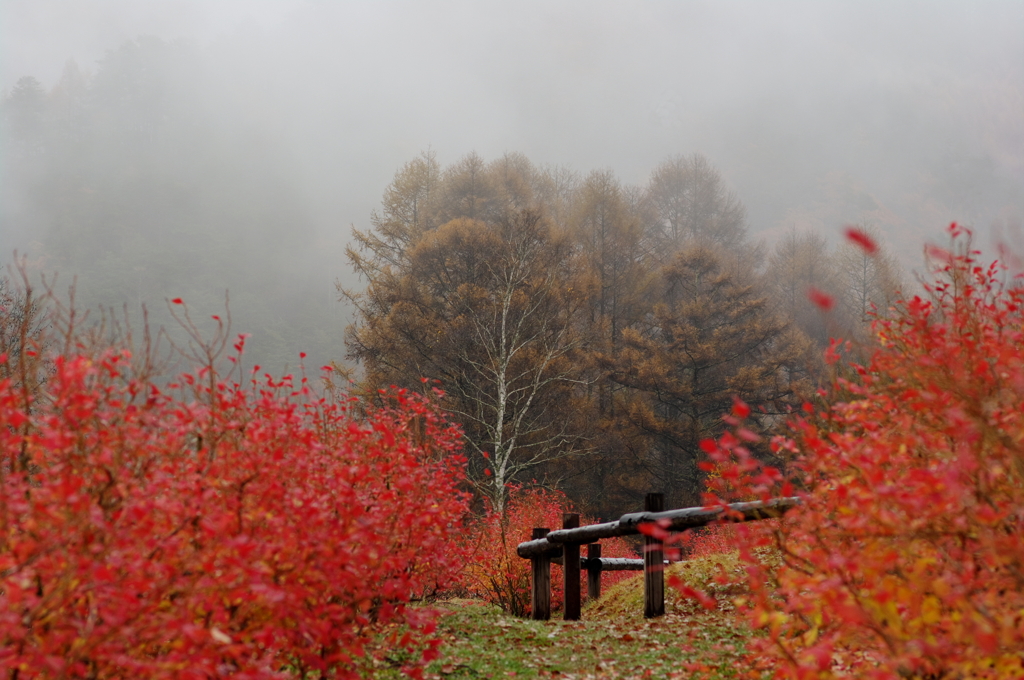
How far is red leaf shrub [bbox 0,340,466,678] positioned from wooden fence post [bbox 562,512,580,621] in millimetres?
3995

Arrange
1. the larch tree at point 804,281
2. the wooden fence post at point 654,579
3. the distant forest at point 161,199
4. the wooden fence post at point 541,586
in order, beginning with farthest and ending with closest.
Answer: the distant forest at point 161,199
the larch tree at point 804,281
the wooden fence post at point 541,586
the wooden fence post at point 654,579

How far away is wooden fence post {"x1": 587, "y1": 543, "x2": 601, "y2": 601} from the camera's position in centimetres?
1029

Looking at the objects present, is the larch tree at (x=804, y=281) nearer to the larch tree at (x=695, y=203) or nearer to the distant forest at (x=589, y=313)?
the distant forest at (x=589, y=313)

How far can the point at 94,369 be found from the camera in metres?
3.03

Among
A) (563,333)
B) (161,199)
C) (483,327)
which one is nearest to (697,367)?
(563,333)

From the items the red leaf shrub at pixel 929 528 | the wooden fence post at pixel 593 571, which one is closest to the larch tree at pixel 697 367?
the wooden fence post at pixel 593 571

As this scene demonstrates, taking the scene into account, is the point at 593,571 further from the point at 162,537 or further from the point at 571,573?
the point at 162,537

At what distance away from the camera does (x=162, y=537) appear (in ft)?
9.53

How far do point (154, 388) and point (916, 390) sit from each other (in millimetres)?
3688

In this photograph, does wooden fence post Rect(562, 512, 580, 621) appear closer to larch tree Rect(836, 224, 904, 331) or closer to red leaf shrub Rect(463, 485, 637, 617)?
red leaf shrub Rect(463, 485, 637, 617)

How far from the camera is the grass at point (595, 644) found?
552 cm

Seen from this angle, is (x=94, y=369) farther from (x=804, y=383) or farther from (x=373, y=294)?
(x=804, y=383)

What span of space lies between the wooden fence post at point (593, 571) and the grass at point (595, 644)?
1.66 m

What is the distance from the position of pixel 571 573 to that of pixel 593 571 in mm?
2630
